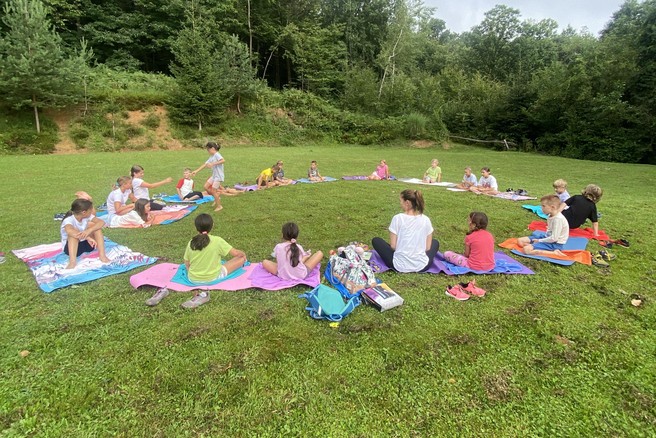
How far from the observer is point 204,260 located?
183 inches

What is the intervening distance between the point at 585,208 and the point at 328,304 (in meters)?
6.11

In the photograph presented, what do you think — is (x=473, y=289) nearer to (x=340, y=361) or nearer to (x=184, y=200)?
(x=340, y=361)

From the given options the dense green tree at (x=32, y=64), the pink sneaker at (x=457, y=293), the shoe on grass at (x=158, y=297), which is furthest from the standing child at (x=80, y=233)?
the dense green tree at (x=32, y=64)

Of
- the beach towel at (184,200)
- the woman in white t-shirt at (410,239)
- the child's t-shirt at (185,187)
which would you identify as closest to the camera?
the woman in white t-shirt at (410,239)

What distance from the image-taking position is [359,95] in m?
35.3

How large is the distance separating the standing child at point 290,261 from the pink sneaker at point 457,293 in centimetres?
190

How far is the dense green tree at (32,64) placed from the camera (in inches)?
783

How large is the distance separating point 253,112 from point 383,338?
29.3 m

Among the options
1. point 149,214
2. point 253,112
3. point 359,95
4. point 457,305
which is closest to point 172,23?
point 253,112

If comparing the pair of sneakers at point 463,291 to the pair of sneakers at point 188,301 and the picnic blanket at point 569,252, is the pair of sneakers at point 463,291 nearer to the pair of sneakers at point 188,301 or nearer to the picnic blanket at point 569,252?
the picnic blanket at point 569,252

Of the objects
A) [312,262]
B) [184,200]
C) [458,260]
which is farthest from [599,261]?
[184,200]

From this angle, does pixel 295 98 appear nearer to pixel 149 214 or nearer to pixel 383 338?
pixel 149 214

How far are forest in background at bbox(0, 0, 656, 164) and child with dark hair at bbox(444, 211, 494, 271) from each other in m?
24.7

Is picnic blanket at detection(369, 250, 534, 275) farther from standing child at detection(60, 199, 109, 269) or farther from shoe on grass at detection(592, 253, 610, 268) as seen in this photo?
standing child at detection(60, 199, 109, 269)
